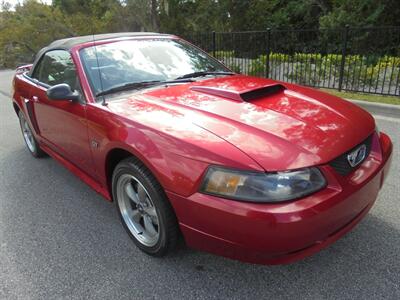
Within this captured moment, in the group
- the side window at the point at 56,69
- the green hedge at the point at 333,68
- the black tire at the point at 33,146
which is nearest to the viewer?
the side window at the point at 56,69

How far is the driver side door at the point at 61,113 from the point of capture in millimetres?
3012

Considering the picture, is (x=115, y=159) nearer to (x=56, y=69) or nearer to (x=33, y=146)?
(x=56, y=69)

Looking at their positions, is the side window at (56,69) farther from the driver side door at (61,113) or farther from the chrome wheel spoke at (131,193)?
the chrome wheel spoke at (131,193)

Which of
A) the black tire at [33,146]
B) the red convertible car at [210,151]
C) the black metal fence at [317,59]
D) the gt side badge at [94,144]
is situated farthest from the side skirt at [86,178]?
the black metal fence at [317,59]

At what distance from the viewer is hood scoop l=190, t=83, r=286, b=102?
2.71 m

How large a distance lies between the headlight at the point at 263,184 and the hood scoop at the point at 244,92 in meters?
0.91

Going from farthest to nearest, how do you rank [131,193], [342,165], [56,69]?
[56,69] < [131,193] < [342,165]

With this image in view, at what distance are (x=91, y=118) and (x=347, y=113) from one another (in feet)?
6.34

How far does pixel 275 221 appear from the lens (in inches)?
71.9

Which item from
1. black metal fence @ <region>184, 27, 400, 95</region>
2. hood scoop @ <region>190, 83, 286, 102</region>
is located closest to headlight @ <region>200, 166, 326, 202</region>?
hood scoop @ <region>190, 83, 286, 102</region>

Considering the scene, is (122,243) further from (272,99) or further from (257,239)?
(272,99)

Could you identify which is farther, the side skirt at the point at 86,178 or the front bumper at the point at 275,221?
the side skirt at the point at 86,178

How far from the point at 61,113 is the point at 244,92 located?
1.71m

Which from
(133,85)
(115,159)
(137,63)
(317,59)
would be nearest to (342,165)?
(115,159)
